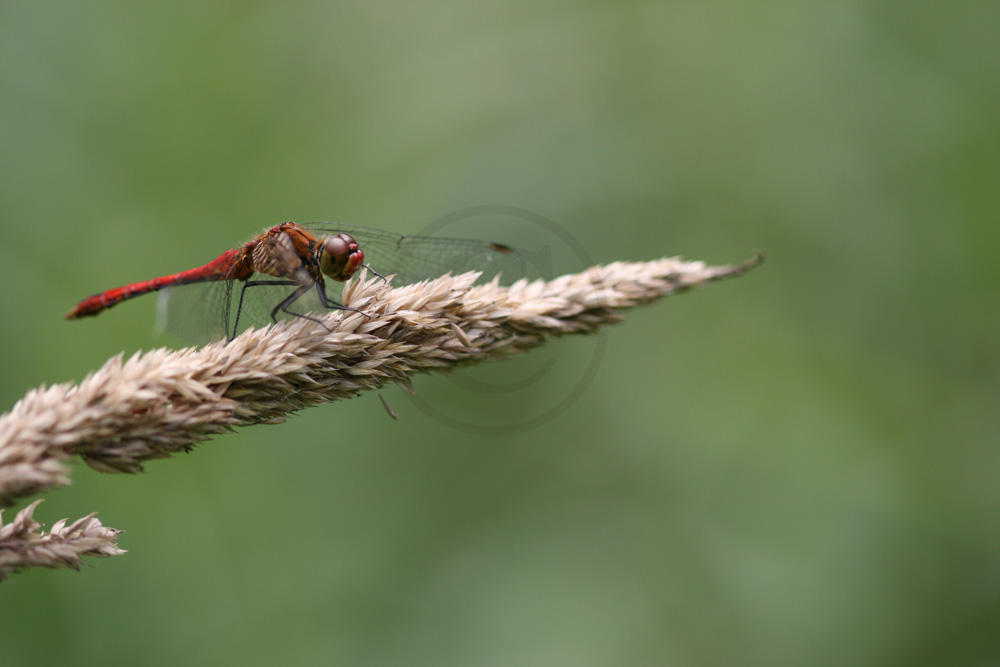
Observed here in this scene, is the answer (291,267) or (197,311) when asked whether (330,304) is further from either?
(197,311)

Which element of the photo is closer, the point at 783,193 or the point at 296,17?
the point at 783,193

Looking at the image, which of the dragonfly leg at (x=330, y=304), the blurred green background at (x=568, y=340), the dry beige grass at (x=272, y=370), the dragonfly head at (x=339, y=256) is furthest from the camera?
the blurred green background at (x=568, y=340)

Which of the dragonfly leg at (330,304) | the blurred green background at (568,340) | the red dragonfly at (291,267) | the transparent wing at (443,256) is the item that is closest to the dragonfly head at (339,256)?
the red dragonfly at (291,267)

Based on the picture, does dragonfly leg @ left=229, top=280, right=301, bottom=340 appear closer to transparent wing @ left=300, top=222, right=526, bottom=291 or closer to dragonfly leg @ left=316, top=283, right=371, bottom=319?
dragonfly leg @ left=316, top=283, right=371, bottom=319

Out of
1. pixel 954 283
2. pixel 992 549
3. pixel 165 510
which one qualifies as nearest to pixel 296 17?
pixel 165 510

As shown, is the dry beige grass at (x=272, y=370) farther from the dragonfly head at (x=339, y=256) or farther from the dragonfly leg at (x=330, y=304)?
the dragonfly head at (x=339, y=256)

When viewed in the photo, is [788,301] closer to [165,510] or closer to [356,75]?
[356,75]
